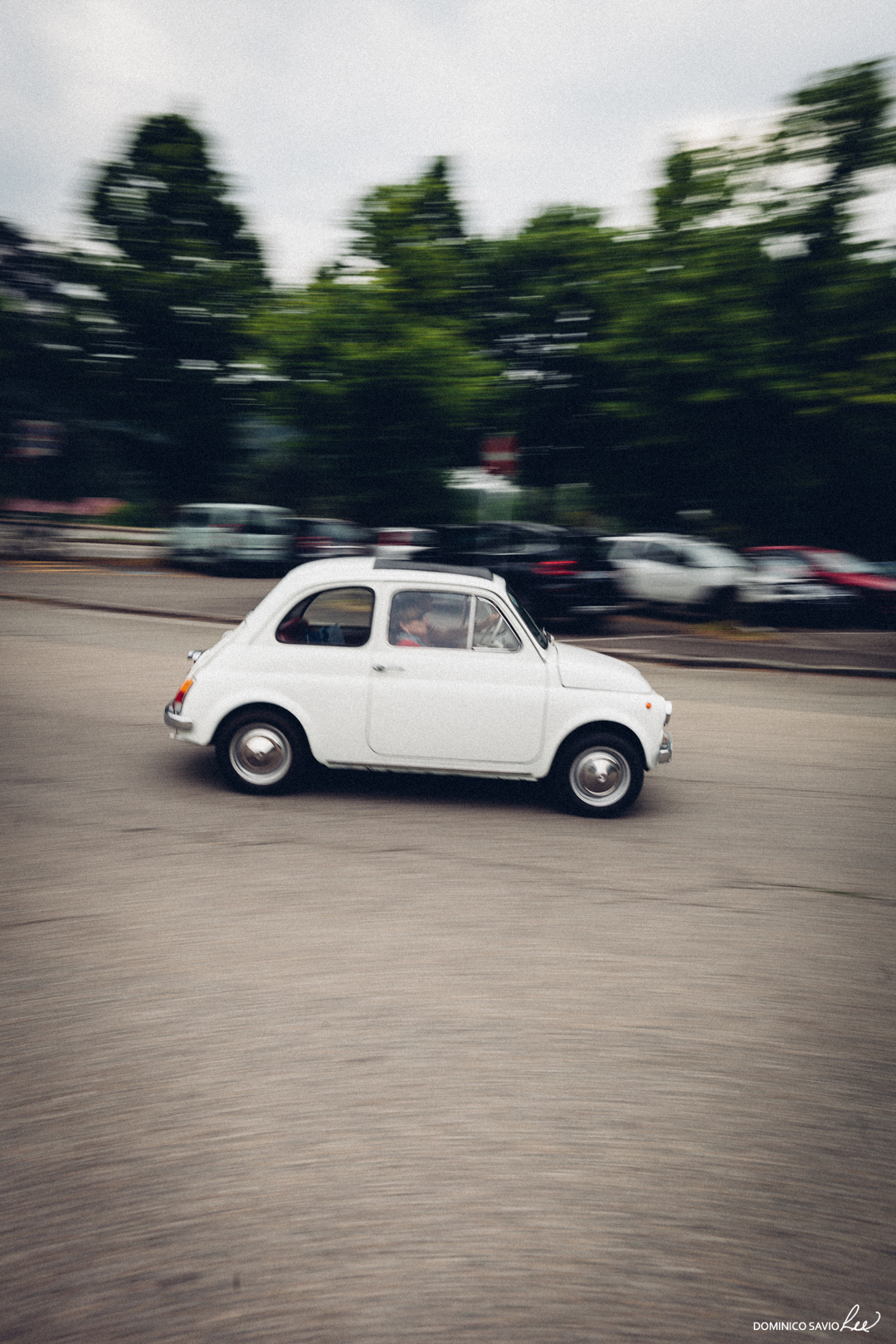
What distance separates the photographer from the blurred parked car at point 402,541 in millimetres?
15794

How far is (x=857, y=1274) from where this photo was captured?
2.48m

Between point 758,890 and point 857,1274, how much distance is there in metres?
2.72

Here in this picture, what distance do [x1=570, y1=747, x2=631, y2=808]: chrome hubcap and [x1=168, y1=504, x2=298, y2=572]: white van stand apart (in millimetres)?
18823

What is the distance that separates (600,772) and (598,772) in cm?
1

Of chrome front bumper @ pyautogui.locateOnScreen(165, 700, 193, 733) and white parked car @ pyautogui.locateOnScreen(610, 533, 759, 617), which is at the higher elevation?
white parked car @ pyautogui.locateOnScreen(610, 533, 759, 617)

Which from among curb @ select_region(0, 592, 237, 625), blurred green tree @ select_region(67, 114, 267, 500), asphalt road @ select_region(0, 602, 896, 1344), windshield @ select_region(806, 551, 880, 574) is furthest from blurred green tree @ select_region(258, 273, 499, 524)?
blurred green tree @ select_region(67, 114, 267, 500)

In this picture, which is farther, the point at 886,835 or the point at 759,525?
the point at 759,525

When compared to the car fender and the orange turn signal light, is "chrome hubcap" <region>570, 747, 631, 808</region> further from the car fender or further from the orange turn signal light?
the orange turn signal light

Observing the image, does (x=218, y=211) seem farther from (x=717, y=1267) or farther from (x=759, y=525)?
(x=717, y=1267)

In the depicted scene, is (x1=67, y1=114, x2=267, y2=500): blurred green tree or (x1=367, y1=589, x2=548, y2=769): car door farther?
(x1=67, y1=114, x2=267, y2=500): blurred green tree

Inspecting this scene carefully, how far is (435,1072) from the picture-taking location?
3266 mm

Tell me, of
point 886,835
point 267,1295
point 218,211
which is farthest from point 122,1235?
point 218,211

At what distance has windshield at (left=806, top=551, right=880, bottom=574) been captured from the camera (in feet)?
62.0
